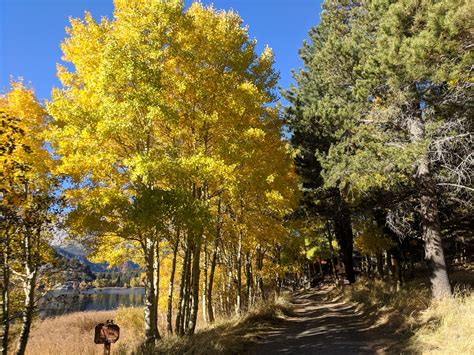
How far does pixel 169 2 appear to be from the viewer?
9.62 metres

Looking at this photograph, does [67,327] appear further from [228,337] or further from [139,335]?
[228,337]

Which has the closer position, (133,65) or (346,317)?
(133,65)

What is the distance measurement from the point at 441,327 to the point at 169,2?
1073cm

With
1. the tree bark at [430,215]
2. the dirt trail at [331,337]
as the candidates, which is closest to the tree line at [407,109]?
the tree bark at [430,215]

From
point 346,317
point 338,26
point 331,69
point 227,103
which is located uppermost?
point 338,26

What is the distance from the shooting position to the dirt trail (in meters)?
9.04

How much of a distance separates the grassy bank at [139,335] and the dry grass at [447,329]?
14.6 feet

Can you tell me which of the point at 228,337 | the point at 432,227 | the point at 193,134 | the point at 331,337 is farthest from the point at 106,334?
the point at 432,227

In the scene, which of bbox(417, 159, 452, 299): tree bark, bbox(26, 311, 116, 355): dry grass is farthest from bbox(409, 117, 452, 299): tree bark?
bbox(26, 311, 116, 355): dry grass

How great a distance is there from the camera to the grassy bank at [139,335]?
8.48m

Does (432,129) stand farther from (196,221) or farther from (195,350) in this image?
(195,350)

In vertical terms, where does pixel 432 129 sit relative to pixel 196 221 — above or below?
above

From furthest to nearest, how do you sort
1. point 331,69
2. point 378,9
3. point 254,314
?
point 331,69 → point 254,314 → point 378,9

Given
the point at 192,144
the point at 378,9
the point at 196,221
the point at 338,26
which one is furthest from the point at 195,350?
the point at 338,26
